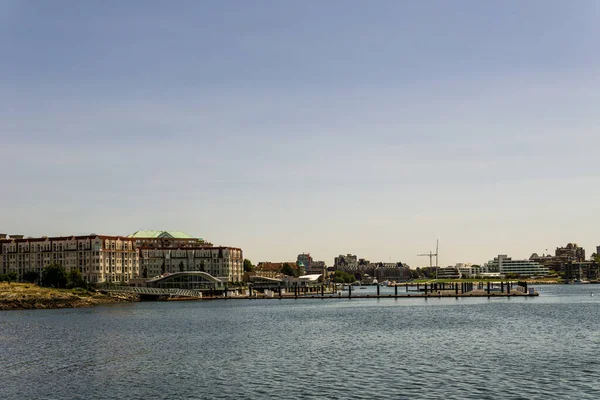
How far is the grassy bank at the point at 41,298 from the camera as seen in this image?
170 m

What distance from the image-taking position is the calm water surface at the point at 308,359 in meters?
52.0

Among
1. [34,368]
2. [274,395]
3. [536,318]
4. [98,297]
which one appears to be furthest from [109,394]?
[98,297]

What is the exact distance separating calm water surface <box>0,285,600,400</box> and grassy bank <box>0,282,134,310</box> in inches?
2292

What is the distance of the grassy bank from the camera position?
17038 centimetres

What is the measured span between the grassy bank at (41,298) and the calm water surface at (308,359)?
58.2 meters

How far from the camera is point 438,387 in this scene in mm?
51625

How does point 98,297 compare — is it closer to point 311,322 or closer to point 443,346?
point 311,322

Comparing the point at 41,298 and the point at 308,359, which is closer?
the point at 308,359

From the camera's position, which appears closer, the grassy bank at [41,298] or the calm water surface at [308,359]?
the calm water surface at [308,359]

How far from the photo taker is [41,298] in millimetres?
177000

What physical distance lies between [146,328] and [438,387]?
65074 mm

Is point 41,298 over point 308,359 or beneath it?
beneath

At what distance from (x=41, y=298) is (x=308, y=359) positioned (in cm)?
12833

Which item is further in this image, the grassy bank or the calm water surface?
the grassy bank
